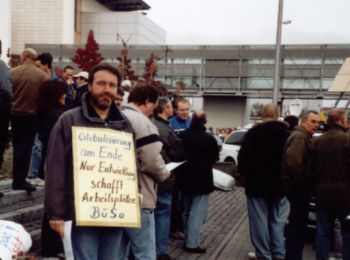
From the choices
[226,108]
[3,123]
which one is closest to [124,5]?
[226,108]

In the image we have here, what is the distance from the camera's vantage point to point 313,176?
6238mm

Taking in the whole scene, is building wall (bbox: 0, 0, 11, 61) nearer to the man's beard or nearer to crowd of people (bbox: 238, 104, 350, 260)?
crowd of people (bbox: 238, 104, 350, 260)

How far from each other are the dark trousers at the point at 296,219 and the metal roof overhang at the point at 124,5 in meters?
65.1

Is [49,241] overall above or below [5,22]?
below

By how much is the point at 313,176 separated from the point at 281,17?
51.3 feet

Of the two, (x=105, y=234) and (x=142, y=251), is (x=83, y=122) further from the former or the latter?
(x=142, y=251)

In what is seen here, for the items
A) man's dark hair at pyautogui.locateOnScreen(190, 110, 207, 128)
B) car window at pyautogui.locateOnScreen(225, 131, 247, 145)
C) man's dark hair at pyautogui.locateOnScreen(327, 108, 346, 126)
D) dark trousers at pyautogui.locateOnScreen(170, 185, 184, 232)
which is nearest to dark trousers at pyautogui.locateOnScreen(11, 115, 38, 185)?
man's dark hair at pyautogui.locateOnScreen(190, 110, 207, 128)

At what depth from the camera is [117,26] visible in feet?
201

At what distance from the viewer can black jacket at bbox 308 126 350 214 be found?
595cm

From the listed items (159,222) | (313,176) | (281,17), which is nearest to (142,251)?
(159,222)

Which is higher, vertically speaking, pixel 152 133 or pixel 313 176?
pixel 152 133

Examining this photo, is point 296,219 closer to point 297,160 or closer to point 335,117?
point 297,160

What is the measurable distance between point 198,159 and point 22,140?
7.52ft

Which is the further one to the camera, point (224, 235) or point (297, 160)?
point (224, 235)
